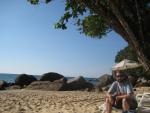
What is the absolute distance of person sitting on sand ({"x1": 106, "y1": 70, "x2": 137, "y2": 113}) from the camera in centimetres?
968

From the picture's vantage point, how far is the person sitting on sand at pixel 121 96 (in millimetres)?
9680

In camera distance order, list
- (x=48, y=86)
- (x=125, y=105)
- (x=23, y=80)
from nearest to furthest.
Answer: (x=125, y=105) < (x=48, y=86) < (x=23, y=80)

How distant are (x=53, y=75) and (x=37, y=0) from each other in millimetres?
25656

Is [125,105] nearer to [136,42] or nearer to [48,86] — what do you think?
[136,42]

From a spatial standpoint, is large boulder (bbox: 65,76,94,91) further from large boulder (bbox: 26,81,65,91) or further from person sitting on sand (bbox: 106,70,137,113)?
person sitting on sand (bbox: 106,70,137,113)

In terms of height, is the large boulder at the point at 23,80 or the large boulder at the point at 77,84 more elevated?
the large boulder at the point at 23,80

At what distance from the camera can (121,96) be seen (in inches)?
388

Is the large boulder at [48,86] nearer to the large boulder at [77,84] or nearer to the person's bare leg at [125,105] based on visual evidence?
the large boulder at [77,84]

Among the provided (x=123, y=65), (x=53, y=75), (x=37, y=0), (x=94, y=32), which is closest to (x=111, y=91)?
(x=37, y=0)

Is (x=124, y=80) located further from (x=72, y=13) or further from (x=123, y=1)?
(x=72, y=13)

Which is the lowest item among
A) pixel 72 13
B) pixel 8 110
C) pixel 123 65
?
pixel 8 110

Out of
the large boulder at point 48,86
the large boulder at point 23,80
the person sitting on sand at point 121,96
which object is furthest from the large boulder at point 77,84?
the person sitting on sand at point 121,96

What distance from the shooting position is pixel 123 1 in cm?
1284

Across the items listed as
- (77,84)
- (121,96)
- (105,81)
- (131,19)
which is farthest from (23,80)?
(121,96)
